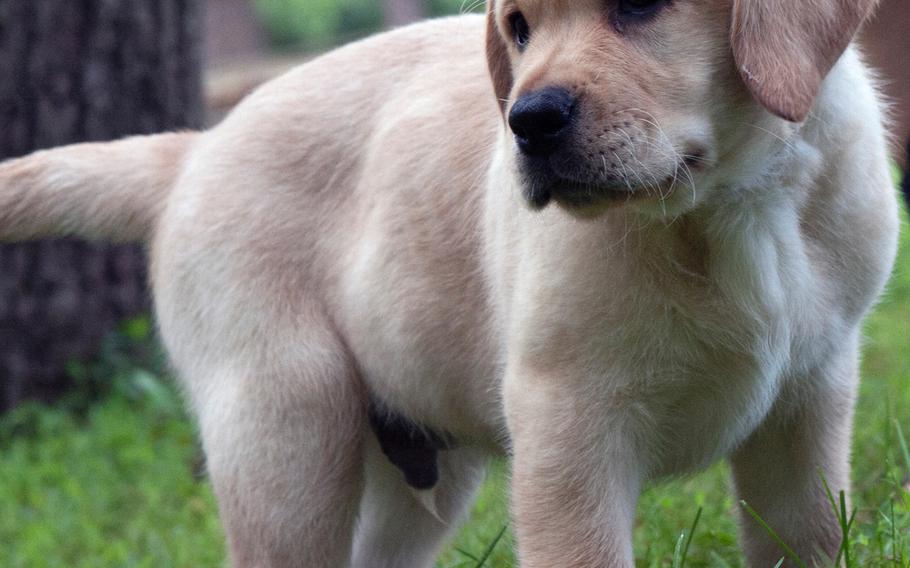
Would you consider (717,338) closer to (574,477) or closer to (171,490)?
(574,477)

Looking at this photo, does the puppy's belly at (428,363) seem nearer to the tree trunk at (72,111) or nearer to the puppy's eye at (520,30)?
the puppy's eye at (520,30)

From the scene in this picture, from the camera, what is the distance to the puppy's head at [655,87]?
9.06 feet

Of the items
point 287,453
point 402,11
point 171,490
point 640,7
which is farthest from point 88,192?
point 402,11

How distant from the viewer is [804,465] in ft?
11.6

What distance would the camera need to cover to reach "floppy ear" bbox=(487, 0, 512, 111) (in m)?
3.29

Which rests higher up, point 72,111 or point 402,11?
point 72,111

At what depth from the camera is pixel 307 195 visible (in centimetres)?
397

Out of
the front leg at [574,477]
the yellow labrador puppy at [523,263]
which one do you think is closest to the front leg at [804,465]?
the yellow labrador puppy at [523,263]

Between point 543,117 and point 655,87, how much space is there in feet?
0.78

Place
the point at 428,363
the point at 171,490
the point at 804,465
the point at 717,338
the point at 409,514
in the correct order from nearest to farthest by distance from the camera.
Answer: the point at 717,338, the point at 804,465, the point at 428,363, the point at 409,514, the point at 171,490

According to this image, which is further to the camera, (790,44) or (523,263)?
(523,263)

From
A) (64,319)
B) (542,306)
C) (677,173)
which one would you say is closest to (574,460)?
(542,306)

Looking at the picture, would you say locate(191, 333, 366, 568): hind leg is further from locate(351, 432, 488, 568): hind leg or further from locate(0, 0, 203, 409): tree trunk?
locate(0, 0, 203, 409): tree trunk

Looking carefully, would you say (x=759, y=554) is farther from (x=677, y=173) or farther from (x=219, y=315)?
(x=219, y=315)
